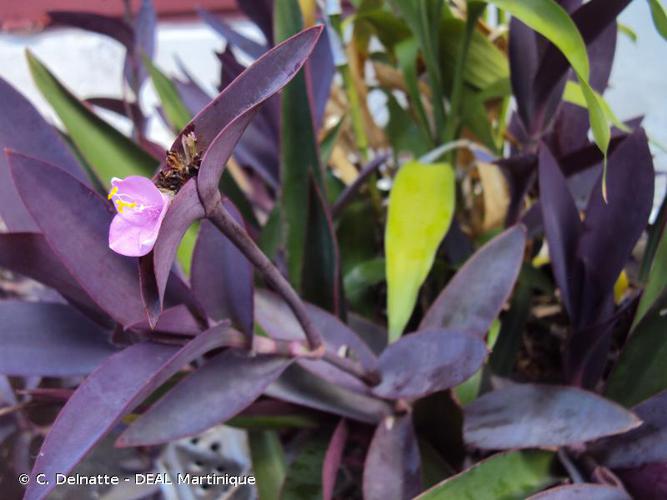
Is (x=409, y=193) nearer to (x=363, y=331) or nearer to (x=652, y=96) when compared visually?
(x=363, y=331)

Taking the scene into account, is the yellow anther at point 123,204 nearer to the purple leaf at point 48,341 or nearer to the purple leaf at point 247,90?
the purple leaf at point 247,90

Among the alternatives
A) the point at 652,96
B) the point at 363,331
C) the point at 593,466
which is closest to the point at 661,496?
the point at 593,466

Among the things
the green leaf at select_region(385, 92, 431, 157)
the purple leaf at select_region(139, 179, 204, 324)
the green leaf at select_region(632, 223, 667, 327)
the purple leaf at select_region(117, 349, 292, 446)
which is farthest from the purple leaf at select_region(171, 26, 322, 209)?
the green leaf at select_region(385, 92, 431, 157)

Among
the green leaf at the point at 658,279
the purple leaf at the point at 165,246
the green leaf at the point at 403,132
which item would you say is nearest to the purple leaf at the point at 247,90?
the purple leaf at the point at 165,246

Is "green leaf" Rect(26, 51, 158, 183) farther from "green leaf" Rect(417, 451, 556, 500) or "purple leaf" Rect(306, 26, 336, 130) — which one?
"green leaf" Rect(417, 451, 556, 500)

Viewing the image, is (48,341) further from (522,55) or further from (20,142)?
(522,55)

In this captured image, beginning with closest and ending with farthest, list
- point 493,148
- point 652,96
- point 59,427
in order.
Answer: point 59,427 → point 493,148 → point 652,96
